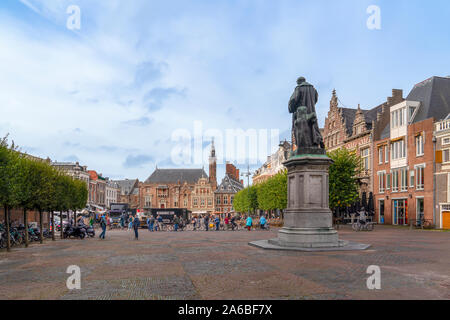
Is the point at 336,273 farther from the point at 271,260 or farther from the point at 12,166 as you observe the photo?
the point at 12,166

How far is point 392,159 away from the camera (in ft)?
155

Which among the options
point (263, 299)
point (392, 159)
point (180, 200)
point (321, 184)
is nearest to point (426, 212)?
point (392, 159)

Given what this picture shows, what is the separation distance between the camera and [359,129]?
55000mm

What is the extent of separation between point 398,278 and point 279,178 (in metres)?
40.6

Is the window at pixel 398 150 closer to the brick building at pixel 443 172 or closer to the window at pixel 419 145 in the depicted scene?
the window at pixel 419 145

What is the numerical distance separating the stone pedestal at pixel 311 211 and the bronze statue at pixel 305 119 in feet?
2.27

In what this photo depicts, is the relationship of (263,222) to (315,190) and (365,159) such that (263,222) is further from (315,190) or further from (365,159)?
(315,190)

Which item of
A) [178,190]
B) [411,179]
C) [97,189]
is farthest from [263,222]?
[178,190]

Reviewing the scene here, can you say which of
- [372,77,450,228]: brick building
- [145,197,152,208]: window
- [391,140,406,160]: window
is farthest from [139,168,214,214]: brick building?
[391,140,406,160]: window

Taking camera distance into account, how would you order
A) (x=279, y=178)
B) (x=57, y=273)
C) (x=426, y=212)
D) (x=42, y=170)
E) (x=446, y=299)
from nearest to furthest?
1. (x=446, y=299)
2. (x=57, y=273)
3. (x=42, y=170)
4. (x=426, y=212)
5. (x=279, y=178)

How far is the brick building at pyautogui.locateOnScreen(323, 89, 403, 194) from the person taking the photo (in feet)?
172

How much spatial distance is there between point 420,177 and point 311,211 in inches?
1191

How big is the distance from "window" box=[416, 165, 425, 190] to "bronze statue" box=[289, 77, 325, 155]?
28.4m

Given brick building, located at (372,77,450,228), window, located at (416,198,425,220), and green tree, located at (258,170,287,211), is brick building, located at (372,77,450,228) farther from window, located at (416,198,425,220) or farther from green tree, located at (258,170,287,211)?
green tree, located at (258,170,287,211)
